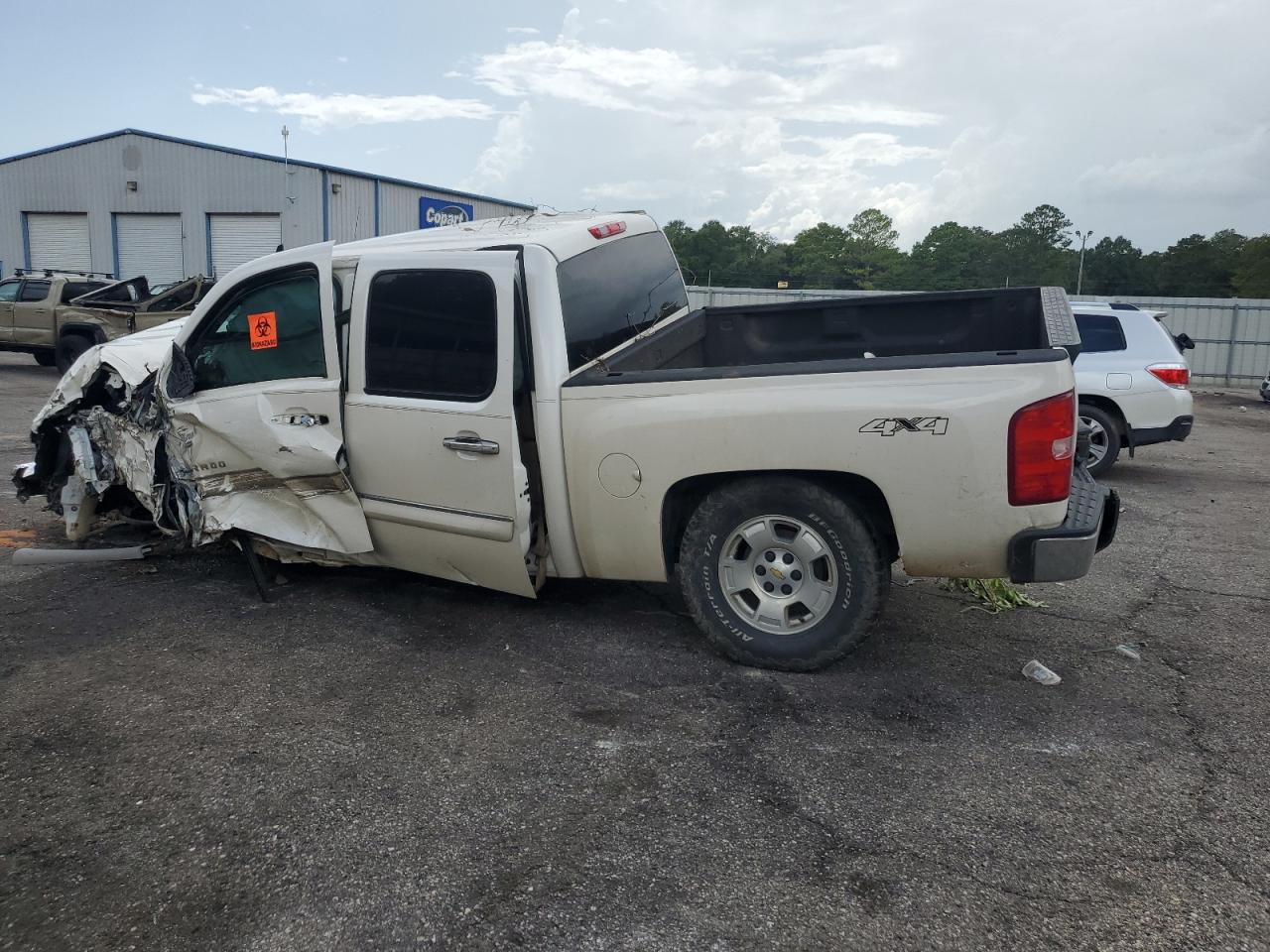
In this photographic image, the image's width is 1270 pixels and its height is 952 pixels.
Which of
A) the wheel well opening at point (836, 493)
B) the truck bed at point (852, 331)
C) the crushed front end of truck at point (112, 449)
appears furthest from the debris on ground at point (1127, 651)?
the crushed front end of truck at point (112, 449)

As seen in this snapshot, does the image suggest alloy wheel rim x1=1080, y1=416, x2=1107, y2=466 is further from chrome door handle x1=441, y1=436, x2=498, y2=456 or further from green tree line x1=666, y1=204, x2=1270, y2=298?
green tree line x1=666, y1=204, x2=1270, y2=298

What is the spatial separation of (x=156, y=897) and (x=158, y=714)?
1279 mm

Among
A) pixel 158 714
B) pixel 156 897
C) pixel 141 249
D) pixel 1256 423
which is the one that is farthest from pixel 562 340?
pixel 141 249

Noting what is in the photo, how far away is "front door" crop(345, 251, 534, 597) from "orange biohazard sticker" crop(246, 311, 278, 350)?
1.64 feet

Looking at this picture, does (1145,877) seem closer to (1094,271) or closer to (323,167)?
(323,167)

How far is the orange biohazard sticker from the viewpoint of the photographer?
4898mm

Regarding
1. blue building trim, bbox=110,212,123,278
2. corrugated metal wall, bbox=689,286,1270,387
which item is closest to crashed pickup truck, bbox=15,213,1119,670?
corrugated metal wall, bbox=689,286,1270,387

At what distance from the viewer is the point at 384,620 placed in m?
4.91

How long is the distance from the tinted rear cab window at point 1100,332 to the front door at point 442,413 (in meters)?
6.86

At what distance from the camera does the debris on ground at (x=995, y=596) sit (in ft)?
17.0

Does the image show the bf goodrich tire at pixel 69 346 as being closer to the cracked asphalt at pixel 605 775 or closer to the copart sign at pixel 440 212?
the cracked asphalt at pixel 605 775

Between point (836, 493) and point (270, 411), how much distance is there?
9.27ft

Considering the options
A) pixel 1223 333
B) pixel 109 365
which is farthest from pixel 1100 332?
pixel 1223 333

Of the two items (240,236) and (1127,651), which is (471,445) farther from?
(240,236)
